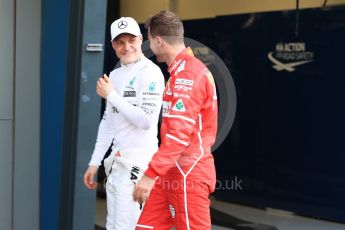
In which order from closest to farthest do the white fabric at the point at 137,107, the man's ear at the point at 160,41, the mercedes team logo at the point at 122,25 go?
the man's ear at the point at 160,41, the white fabric at the point at 137,107, the mercedes team logo at the point at 122,25

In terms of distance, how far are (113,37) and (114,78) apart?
10.6 inches

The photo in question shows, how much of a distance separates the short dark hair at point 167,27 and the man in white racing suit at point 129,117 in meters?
0.40

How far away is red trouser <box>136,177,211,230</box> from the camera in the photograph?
11.1 feet

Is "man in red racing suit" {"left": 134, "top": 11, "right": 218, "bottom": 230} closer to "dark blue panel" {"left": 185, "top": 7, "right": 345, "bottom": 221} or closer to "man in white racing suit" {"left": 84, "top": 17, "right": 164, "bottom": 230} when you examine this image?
"man in white racing suit" {"left": 84, "top": 17, "right": 164, "bottom": 230}

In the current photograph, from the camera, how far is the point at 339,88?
22.8 feet

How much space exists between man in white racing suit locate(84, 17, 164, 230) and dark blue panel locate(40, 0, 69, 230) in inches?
37.8

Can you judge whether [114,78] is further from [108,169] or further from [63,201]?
[63,201]

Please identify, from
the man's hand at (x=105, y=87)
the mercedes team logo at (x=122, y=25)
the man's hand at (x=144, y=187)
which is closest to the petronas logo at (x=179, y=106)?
the man's hand at (x=144, y=187)

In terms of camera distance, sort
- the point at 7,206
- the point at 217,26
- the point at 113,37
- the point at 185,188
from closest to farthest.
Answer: the point at 185,188
the point at 113,37
the point at 7,206
the point at 217,26

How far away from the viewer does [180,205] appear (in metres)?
3.42

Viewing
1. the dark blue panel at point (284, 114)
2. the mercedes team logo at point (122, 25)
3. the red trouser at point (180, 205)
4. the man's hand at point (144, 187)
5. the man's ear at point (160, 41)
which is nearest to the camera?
the man's hand at point (144, 187)

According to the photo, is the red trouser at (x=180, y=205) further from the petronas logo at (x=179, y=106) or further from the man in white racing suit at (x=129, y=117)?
the petronas logo at (x=179, y=106)

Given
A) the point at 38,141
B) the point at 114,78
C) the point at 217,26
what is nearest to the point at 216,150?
the point at 217,26

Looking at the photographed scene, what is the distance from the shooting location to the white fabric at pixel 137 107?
376cm
